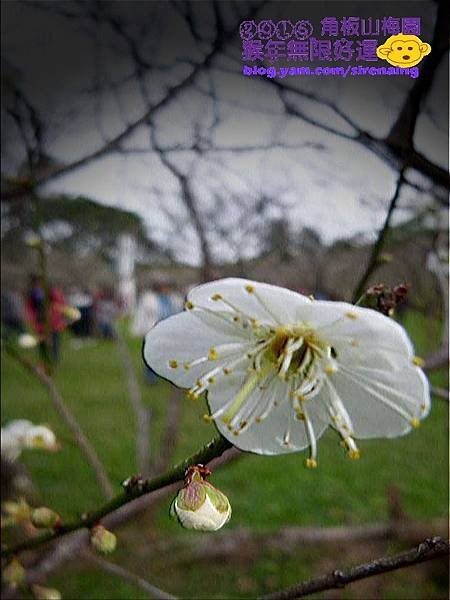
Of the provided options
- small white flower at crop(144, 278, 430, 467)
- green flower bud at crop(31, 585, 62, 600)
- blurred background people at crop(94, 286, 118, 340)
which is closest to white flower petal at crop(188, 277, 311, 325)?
small white flower at crop(144, 278, 430, 467)

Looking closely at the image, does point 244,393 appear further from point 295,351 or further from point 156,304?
point 156,304

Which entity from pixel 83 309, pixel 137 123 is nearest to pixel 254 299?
pixel 137 123

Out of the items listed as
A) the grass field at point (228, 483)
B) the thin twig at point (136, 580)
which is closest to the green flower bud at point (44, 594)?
the thin twig at point (136, 580)

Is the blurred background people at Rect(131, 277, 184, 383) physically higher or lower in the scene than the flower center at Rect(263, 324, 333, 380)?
lower

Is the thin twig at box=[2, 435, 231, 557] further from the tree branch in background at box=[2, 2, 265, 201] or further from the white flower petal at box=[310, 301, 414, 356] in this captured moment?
the tree branch in background at box=[2, 2, 265, 201]

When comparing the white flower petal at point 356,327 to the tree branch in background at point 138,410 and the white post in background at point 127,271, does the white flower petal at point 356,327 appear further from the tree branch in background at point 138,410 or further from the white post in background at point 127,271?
the tree branch in background at point 138,410

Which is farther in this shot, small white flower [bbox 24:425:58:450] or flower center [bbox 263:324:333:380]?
small white flower [bbox 24:425:58:450]
